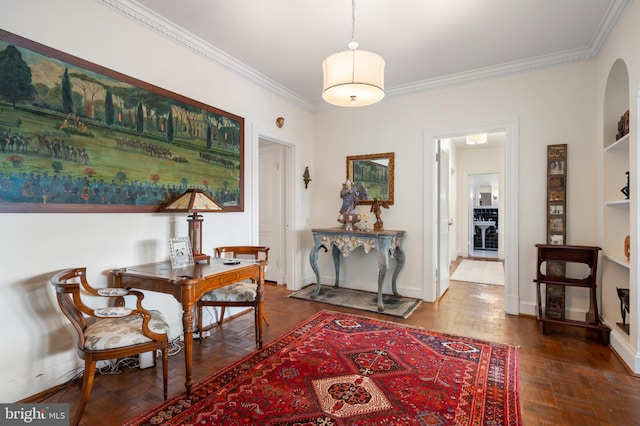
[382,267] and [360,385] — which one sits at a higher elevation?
[382,267]

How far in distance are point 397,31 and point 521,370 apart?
3080mm

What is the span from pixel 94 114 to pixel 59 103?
22 cm

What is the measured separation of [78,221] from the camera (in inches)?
89.2

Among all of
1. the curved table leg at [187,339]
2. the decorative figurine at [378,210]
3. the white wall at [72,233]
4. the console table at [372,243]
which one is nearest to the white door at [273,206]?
the console table at [372,243]

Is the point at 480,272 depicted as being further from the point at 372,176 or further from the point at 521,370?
the point at 521,370

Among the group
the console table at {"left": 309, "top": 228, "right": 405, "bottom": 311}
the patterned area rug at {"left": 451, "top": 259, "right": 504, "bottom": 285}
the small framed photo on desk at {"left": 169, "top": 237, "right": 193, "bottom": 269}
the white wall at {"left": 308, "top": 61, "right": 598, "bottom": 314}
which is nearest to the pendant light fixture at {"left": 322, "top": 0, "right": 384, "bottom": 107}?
the small framed photo on desk at {"left": 169, "top": 237, "right": 193, "bottom": 269}

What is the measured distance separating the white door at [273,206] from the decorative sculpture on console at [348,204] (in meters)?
1.11

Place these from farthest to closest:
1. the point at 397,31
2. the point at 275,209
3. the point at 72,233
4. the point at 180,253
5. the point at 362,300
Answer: the point at 275,209 → the point at 362,300 → the point at 397,31 → the point at 180,253 → the point at 72,233

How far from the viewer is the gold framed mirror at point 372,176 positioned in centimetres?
446

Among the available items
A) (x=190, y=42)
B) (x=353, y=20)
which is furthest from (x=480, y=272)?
(x=190, y=42)

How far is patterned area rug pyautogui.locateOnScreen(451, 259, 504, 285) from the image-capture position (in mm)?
5424

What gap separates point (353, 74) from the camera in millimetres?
2180

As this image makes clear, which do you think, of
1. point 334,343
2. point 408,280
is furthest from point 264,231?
point 334,343

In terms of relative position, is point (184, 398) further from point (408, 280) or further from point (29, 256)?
point (408, 280)
